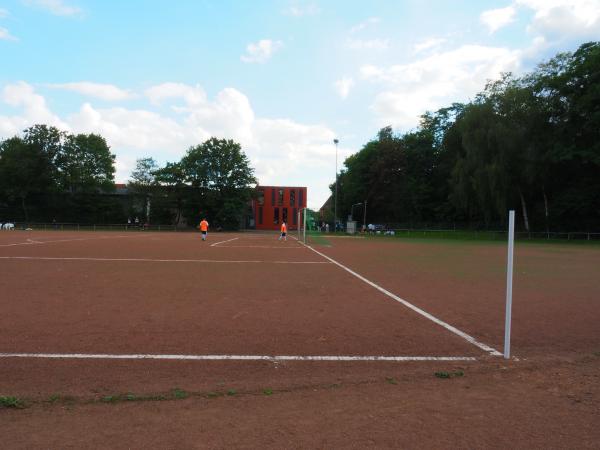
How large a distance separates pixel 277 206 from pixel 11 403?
86.7 m

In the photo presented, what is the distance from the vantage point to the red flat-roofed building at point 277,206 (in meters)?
90.1

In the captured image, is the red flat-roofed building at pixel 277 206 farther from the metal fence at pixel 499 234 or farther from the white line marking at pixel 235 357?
the white line marking at pixel 235 357

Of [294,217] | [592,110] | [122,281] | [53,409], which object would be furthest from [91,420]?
[294,217]

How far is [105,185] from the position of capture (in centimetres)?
7281

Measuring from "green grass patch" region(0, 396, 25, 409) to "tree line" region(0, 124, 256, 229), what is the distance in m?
65.5

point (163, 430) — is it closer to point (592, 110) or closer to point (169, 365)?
point (169, 365)

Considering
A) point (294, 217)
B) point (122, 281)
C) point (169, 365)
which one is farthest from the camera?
point (294, 217)

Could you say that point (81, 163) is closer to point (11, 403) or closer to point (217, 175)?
point (217, 175)

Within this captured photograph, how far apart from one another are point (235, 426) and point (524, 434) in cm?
220

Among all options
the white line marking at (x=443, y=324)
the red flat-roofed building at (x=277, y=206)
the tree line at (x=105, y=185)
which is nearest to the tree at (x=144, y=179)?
the tree line at (x=105, y=185)

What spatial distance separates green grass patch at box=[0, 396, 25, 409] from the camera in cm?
367

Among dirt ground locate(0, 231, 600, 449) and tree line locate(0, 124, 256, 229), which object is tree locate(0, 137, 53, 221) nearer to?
tree line locate(0, 124, 256, 229)

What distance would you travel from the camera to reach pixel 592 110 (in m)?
40.2

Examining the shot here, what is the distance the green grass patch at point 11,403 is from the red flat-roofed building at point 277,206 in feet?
282
